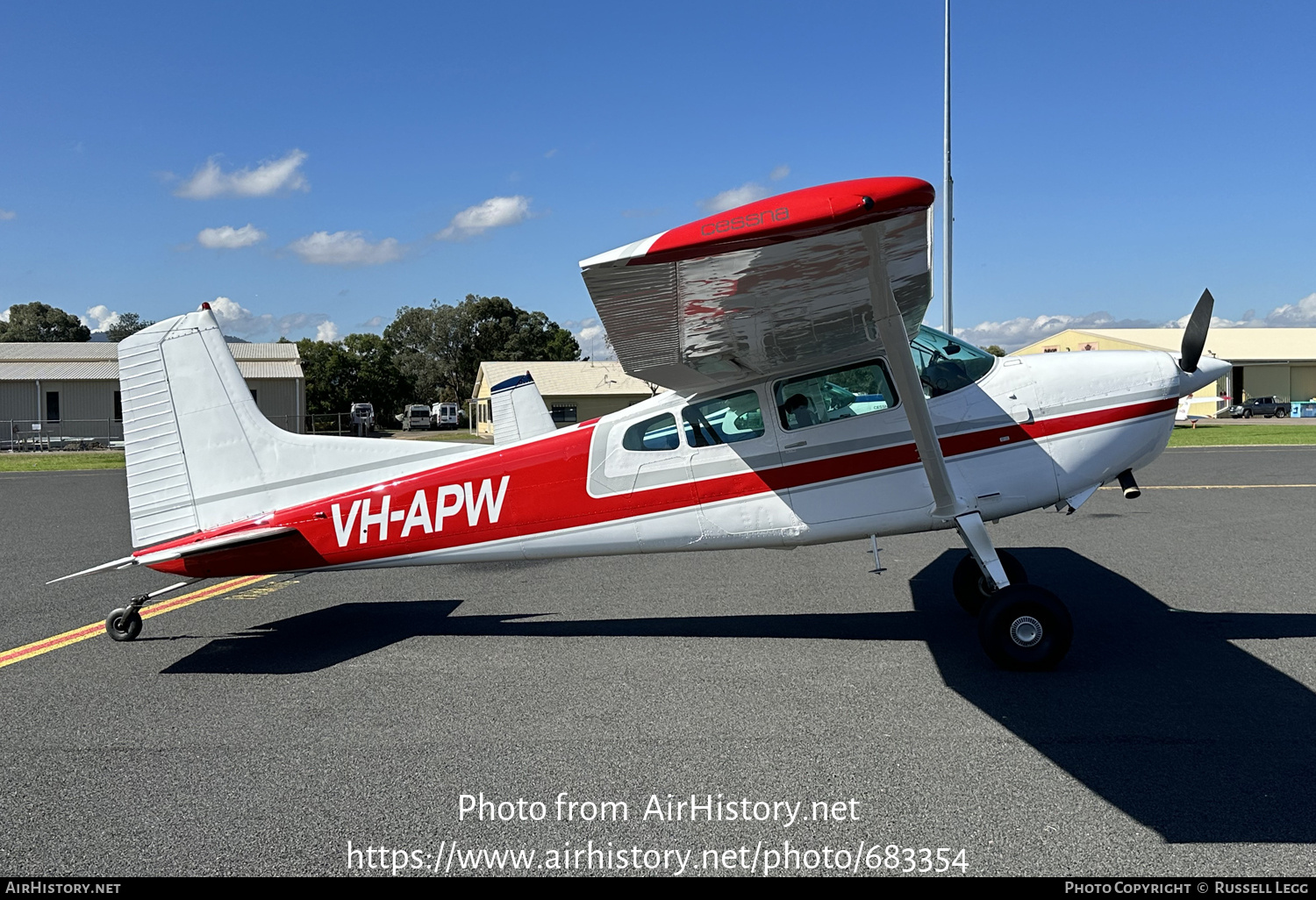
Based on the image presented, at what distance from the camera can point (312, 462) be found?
21.3ft

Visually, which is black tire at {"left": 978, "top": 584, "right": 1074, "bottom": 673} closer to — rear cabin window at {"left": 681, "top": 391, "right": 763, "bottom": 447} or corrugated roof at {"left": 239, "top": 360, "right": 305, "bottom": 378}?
rear cabin window at {"left": 681, "top": 391, "right": 763, "bottom": 447}

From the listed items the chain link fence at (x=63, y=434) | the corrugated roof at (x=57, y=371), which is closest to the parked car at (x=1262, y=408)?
the chain link fence at (x=63, y=434)

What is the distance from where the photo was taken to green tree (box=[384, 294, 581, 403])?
8519 centimetres

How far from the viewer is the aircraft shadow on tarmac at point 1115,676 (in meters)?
3.50

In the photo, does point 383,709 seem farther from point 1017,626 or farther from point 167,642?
point 1017,626

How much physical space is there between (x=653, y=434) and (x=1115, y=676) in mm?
3335

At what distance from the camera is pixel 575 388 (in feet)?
179

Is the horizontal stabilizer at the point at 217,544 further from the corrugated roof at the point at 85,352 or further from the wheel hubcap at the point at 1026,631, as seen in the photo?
the corrugated roof at the point at 85,352

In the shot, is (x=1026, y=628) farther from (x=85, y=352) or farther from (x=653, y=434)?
(x=85, y=352)

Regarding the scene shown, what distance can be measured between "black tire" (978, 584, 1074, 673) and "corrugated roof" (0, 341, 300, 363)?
1936 inches

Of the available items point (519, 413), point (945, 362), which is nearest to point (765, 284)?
point (945, 362)

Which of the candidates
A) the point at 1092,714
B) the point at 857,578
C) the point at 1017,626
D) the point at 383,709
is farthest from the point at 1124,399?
the point at 383,709

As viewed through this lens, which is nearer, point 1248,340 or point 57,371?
point 57,371

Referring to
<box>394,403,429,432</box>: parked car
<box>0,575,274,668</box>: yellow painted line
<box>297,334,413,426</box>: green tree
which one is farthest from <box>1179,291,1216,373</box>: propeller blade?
<box>297,334,413,426</box>: green tree
